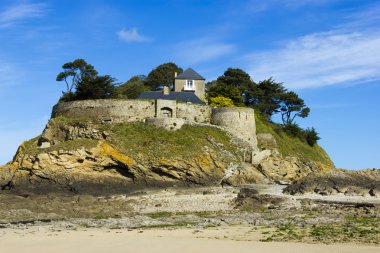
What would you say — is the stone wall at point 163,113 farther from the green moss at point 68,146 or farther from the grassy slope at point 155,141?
the green moss at point 68,146

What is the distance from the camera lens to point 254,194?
27.8 meters

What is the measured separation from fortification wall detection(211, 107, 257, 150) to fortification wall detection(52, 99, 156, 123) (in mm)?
5370

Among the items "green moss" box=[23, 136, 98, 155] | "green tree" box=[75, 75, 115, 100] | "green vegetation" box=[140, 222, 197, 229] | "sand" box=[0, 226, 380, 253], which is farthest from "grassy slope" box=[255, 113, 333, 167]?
"sand" box=[0, 226, 380, 253]

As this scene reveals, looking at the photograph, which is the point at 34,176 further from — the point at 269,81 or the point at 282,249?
the point at 269,81

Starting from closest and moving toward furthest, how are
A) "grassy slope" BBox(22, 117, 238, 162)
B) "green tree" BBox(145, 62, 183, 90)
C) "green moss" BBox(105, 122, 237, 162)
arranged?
1. "grassy slope" BBox(22, 117, 238, 162)
2. "green moss" BBox(105, 122, 237, 162)
3. "green tree" BBox(145, 62, 183, 90)

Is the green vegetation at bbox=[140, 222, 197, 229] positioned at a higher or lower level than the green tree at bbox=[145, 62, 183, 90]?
lower

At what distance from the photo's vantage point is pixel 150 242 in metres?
15.6

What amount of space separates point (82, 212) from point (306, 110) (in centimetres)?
3443

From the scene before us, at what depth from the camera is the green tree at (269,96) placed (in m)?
52.8

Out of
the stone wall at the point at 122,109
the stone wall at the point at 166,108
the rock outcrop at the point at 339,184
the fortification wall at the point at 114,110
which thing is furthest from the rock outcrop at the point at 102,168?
the rock outcrop at the point at 339,184

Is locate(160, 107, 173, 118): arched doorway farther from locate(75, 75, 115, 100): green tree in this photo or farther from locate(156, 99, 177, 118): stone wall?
locate(75, 75, 115, 100): green tree

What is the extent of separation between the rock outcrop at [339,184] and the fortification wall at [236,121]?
9.43 meters

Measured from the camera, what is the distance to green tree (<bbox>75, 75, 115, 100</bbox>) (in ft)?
140

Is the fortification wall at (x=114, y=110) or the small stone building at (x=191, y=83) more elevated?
the small stone building at (x=191, y=83)
